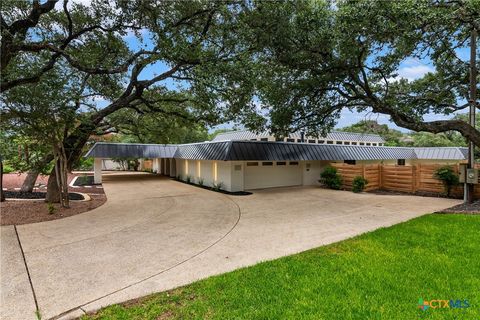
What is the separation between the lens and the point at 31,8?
8.02 meters

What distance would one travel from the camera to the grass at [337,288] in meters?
3.04

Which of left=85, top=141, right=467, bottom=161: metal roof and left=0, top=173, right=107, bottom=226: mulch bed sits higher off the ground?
left=85, top=141, right=467, bottom=161: metal roof

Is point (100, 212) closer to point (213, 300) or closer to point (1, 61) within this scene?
point (1, 61)

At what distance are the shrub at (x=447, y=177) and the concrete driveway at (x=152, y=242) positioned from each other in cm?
157

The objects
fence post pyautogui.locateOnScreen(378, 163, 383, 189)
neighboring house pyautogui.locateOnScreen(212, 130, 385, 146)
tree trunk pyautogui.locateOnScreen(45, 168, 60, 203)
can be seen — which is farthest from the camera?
neighboring house pyautogui.locateOnScreen(212, 130, 385, 146)

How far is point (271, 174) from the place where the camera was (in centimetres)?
1583

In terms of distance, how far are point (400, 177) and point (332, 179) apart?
3380 millimetres

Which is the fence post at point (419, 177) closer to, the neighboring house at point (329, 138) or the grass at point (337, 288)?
the grass at point (337, 288)

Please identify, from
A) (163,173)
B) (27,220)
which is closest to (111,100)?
(27,220)

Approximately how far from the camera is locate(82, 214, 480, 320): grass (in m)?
3.04

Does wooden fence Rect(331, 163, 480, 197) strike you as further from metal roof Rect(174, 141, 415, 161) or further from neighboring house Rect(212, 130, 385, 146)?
neighboring house Rect(212, 130, 385, 146)

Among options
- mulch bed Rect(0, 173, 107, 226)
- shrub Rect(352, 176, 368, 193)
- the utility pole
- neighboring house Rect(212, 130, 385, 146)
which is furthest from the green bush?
mulch bed Rect(0, 173, 107, 226)

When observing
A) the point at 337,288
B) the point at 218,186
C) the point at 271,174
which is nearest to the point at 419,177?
the point at 271,174

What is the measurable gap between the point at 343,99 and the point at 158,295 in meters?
9.94
